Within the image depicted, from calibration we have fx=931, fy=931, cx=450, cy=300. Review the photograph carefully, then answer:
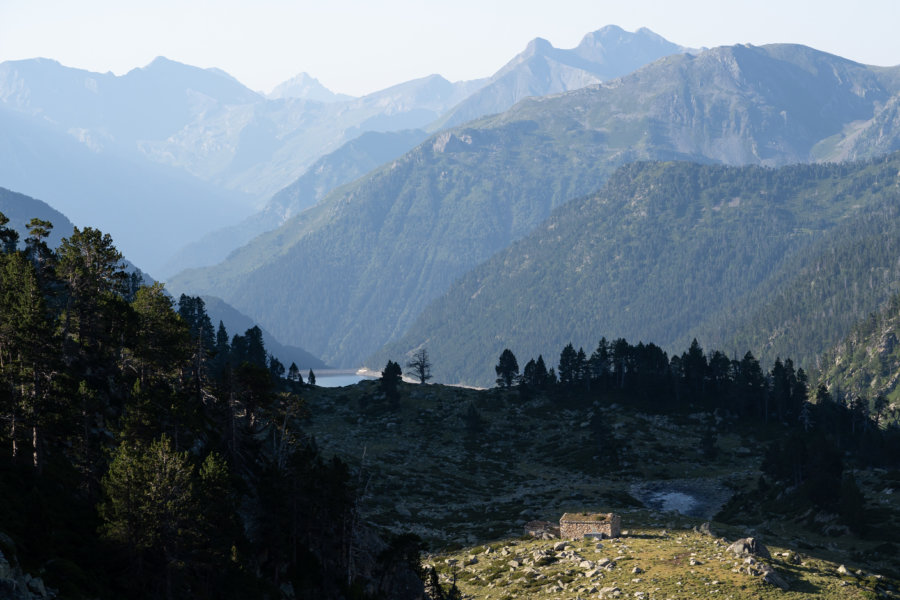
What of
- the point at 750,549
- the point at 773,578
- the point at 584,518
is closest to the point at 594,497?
the point at 584,518

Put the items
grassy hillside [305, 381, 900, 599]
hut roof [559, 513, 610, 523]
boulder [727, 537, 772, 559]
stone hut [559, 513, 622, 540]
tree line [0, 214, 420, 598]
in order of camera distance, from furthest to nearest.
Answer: hut roof [559, 513, 610, 523] < stone hut [559, 513, 622, 540] < boulder [727, 537, 772, 559] < grassy hillside [305, 381, 900, 599] < tree line [0, 214, 420, 598]

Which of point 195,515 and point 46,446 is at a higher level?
point 46,446

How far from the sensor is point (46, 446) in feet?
217

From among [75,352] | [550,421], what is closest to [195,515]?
[75,352]

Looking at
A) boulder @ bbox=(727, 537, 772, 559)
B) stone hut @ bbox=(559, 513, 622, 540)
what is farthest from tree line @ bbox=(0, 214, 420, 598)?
boulder @ bbox=(727, 537, 772, 559)

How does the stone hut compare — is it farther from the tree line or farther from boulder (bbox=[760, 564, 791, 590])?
the tree line

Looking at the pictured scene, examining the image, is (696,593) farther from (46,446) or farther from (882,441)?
(882,441)

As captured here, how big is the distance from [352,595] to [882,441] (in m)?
123

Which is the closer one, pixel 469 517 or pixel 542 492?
pixel 469 517

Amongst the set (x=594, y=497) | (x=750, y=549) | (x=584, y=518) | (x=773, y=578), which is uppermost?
(x=584, y=518)

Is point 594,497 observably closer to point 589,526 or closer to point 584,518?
point 584,518

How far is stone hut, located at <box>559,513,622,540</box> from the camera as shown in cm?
10027

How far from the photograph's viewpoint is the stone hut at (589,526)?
329 ft

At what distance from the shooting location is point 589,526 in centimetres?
10112
